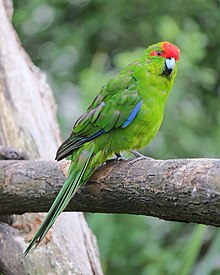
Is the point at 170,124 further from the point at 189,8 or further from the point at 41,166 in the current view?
the point at 41,166

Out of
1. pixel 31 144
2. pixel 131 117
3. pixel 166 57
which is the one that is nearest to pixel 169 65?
pixel 166 57

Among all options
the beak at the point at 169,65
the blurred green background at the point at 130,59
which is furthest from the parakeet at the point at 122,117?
the blurred green background at the point at 130,59

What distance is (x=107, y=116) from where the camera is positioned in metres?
2.14

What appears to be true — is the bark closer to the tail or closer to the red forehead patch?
the tail

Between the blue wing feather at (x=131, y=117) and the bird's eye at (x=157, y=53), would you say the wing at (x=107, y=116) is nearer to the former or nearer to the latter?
the blue wing feather at (x=131, y=117)

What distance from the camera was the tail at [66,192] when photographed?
195 centimetres

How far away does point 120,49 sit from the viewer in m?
4.41

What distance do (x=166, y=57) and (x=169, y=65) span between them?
0.03 metres

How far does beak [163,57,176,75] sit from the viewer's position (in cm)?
224

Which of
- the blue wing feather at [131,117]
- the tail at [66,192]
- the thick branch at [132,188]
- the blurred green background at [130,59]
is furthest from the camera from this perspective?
the blurred green background at [130,59]

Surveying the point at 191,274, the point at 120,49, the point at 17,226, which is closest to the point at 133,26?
the point at 120,49

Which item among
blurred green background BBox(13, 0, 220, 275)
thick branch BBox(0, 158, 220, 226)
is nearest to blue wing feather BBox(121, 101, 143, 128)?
thick branch BBox(0, 158, 220, 226)

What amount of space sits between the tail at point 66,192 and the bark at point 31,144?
0.27 meters

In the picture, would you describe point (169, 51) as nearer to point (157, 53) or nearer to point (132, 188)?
point (157, 53)
